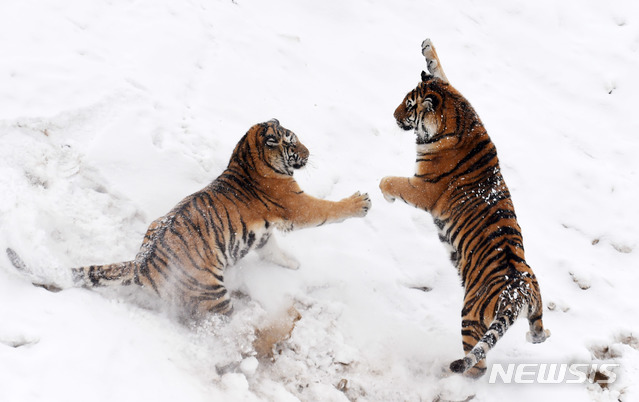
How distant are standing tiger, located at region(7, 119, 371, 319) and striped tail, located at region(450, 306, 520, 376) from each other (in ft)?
4.26

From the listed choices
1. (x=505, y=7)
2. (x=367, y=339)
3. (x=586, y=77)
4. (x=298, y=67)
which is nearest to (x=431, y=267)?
(x=367, y=339)

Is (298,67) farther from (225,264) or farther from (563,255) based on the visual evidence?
(563,255)

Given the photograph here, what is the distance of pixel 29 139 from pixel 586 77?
6.15m

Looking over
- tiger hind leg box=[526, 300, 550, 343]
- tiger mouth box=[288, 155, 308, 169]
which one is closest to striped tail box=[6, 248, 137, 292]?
tiger mouth box=[288, 155, 308, 169]

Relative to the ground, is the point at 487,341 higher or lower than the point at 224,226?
higher

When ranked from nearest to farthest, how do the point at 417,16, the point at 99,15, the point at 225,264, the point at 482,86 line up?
the point at 225,264 < the point at 99,15 < the point at 482,86 < the point at 417,16

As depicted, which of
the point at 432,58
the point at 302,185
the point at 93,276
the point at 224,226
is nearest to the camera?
the point at 93,276

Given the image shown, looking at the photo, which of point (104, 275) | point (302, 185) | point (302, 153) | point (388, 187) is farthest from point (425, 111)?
point (104, 275)

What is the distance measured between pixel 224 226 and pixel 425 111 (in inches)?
Result: 68.1

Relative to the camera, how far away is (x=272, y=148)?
367 cm

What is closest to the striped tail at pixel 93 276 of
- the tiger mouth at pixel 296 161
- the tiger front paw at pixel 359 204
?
the tiger mouth at pixel 296 161

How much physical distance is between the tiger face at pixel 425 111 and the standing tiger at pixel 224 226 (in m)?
0.70

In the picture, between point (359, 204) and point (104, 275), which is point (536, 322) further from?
point (104, 275)

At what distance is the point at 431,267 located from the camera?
4359 millimetres
